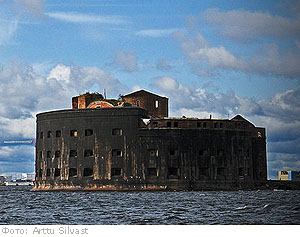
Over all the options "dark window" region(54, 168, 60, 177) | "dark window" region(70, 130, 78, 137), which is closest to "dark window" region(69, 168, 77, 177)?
"dark window" region(54, 168, 60, 177)

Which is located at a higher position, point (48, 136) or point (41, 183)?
point (48, 136)

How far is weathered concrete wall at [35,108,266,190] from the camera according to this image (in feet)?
123

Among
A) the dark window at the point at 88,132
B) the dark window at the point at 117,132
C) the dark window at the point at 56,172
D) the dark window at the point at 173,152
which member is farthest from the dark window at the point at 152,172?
the dark window at the point at 56,172

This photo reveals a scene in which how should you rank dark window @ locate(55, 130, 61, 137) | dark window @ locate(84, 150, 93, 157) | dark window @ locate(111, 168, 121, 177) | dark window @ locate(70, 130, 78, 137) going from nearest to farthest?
dark window @ locate(111, 168, 121, 177) < dark window @ locate(84, 150, 93, 157) < dark window @ locate(70, 130, 78, 137) < dark window @ locate(55, 130, 61, 137)

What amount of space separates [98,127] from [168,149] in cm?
483

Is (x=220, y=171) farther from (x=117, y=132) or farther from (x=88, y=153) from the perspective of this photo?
(x=88, y=153)

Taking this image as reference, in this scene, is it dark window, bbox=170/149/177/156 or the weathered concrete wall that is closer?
the weathered concrete wall

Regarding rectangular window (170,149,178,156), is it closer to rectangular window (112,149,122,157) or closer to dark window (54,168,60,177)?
rectangular window (112,149,122,157)

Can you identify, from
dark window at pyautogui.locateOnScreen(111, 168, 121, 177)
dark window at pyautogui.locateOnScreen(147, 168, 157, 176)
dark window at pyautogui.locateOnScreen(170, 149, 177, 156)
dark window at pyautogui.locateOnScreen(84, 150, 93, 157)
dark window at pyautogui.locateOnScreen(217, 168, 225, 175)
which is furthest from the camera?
dark window at pyautogui.locateOnScreen(217, 168, 225, 175)

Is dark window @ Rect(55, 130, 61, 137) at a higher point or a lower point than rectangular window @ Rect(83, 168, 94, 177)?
higher

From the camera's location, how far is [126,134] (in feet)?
124

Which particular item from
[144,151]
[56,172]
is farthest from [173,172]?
[56,172]
